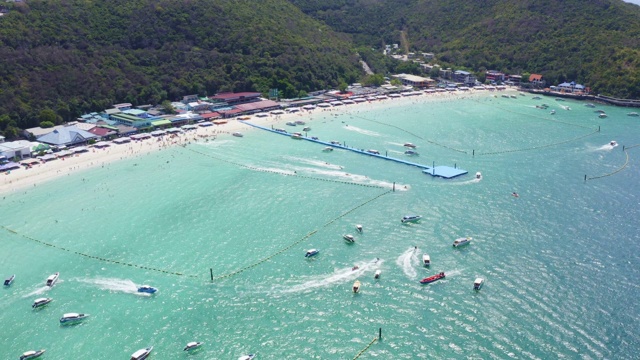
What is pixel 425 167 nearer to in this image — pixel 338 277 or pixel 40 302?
pixel 338 277

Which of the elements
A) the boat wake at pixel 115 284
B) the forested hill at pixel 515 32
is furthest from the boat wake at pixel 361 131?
the forested hill at pixel 515 32

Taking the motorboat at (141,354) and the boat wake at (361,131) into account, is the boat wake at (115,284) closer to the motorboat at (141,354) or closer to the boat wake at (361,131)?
the motorboat at (141,354)

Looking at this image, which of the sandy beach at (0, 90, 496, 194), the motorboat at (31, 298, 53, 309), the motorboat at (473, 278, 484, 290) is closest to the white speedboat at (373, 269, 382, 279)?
the motorboat at (473, 278, 484, 290)

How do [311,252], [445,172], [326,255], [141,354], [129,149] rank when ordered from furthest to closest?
[129,149]
[445,172]
[326,255]
[311,252]
[141,354]

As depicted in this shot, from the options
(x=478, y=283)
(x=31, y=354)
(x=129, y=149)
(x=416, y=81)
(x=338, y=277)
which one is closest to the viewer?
(x=31, y=354)

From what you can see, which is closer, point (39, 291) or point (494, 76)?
point (39, 291)

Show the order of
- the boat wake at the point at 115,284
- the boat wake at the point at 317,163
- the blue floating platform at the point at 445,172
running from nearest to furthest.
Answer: the boat wake at the point at 115,284 < the blue floating platform at the point at 445,172 < the boat wake at the point at 317,163

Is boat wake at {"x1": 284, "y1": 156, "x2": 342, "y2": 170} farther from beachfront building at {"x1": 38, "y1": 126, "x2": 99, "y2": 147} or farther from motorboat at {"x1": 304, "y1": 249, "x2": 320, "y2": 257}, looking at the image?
beachfront building at {"x1": 38, "y1": 126, "x2": 99, "y2": 147}

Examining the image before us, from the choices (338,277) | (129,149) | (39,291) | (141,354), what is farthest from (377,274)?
(129,149)
